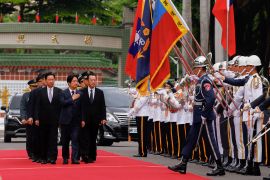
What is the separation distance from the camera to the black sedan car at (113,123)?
987 inches

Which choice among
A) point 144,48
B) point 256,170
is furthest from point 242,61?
point 144,48

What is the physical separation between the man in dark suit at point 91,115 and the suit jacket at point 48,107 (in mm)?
507

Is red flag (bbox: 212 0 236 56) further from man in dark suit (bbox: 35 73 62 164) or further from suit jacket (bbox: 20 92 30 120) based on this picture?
suit jacket (bbox: 20 92 30 120)

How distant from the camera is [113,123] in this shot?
25047mm

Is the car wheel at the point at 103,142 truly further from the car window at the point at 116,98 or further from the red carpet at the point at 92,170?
the red carpet at the point at 92,170

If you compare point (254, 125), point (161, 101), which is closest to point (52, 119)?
point (161, 101)

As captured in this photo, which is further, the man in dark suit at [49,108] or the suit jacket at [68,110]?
the man in dark suit at [49,108]

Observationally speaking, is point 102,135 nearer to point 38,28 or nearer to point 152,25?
point 152,25

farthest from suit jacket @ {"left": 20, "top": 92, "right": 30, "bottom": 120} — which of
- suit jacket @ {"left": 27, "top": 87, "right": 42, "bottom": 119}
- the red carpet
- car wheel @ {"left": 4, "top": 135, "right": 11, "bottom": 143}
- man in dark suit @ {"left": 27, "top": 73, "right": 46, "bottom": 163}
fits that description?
car wheel @ {"left": 4, "top": 135, "right": 11, "bottom": 143}

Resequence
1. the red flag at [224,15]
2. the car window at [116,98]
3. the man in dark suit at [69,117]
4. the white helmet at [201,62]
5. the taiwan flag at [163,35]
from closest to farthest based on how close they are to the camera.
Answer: the white helmet at [201,62] → the taiwan flag at [163,35] → the red flag at [224,15] → the man in dark suit at [69,117] → the car window at [116,98]

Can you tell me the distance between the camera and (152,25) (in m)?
17.4

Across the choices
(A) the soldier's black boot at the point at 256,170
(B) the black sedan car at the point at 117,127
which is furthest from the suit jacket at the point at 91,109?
(B) the black sedan car at the point at 117,127

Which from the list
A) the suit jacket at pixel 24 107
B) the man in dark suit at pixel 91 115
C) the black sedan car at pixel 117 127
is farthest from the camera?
the black sedan car at pixel 117 127

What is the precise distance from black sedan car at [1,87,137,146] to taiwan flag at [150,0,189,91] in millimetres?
6847
